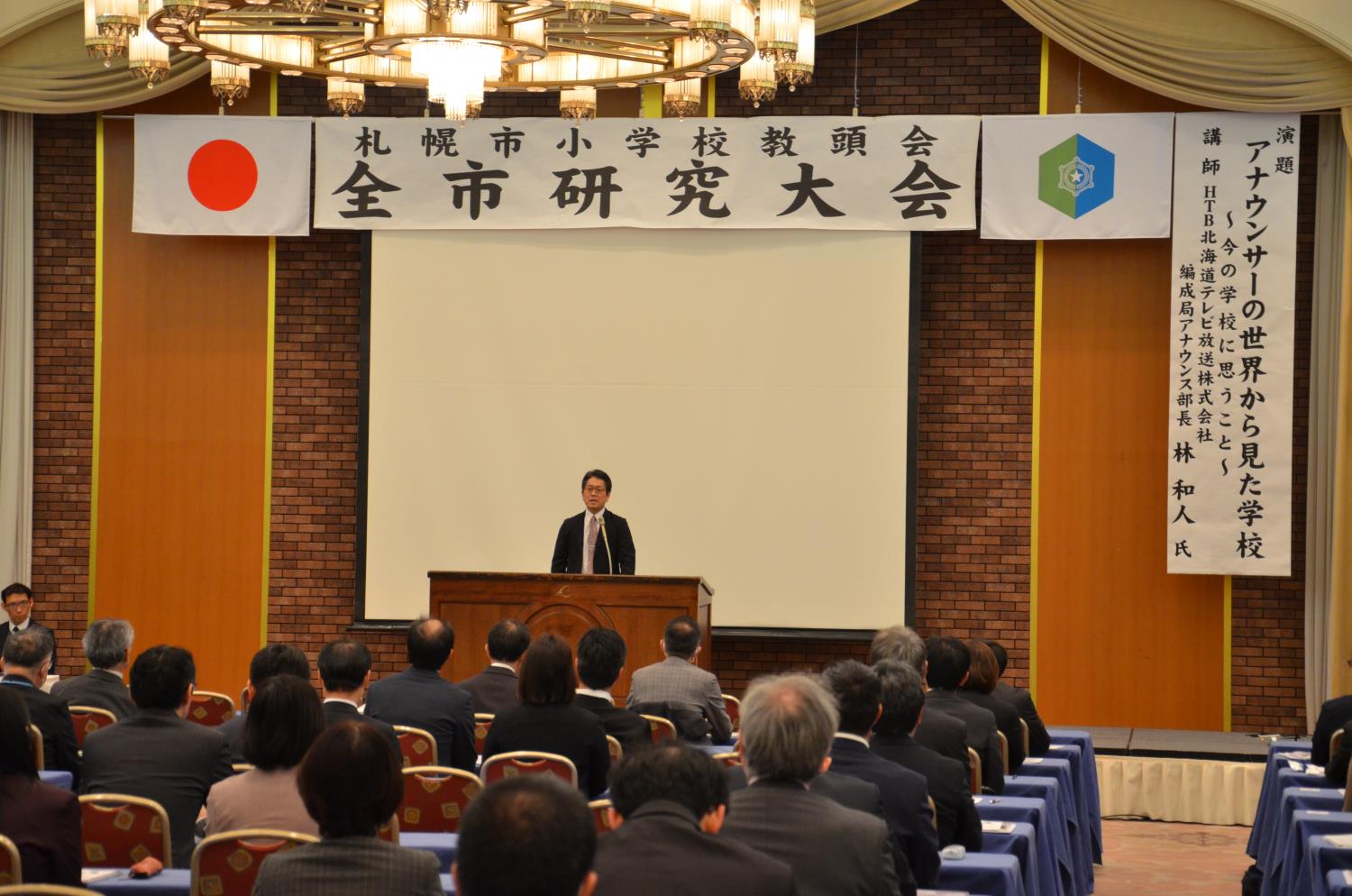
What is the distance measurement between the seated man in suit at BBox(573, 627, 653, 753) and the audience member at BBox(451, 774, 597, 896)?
3.18 metres

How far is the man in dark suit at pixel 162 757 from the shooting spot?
4.23m

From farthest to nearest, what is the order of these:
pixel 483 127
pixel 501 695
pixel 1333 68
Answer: pixel 483 127
pixel 1333 68
pixel 501 695

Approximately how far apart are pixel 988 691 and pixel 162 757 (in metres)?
3.03

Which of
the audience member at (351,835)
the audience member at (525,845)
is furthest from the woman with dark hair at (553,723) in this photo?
the audience member at (525,845)

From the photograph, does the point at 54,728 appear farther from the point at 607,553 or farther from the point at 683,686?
the point at 607,553

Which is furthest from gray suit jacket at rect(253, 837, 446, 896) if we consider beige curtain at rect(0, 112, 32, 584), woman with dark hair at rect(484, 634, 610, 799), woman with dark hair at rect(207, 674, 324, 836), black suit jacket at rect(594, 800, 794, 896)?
beige curtain at rect(0, 112, 32, 584)

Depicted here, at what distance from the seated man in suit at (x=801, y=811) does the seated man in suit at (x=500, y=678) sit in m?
3.11

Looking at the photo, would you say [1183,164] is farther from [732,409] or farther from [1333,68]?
[732,409]

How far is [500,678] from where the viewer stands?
6.04 m

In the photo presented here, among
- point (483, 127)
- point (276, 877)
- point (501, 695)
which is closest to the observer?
point (276, 877)

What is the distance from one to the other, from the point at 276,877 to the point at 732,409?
24.0 feet

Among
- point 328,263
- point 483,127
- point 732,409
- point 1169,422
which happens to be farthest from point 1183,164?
point 328,263

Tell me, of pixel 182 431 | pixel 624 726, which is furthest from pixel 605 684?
pixel 182 431

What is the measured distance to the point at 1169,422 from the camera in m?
9.41
